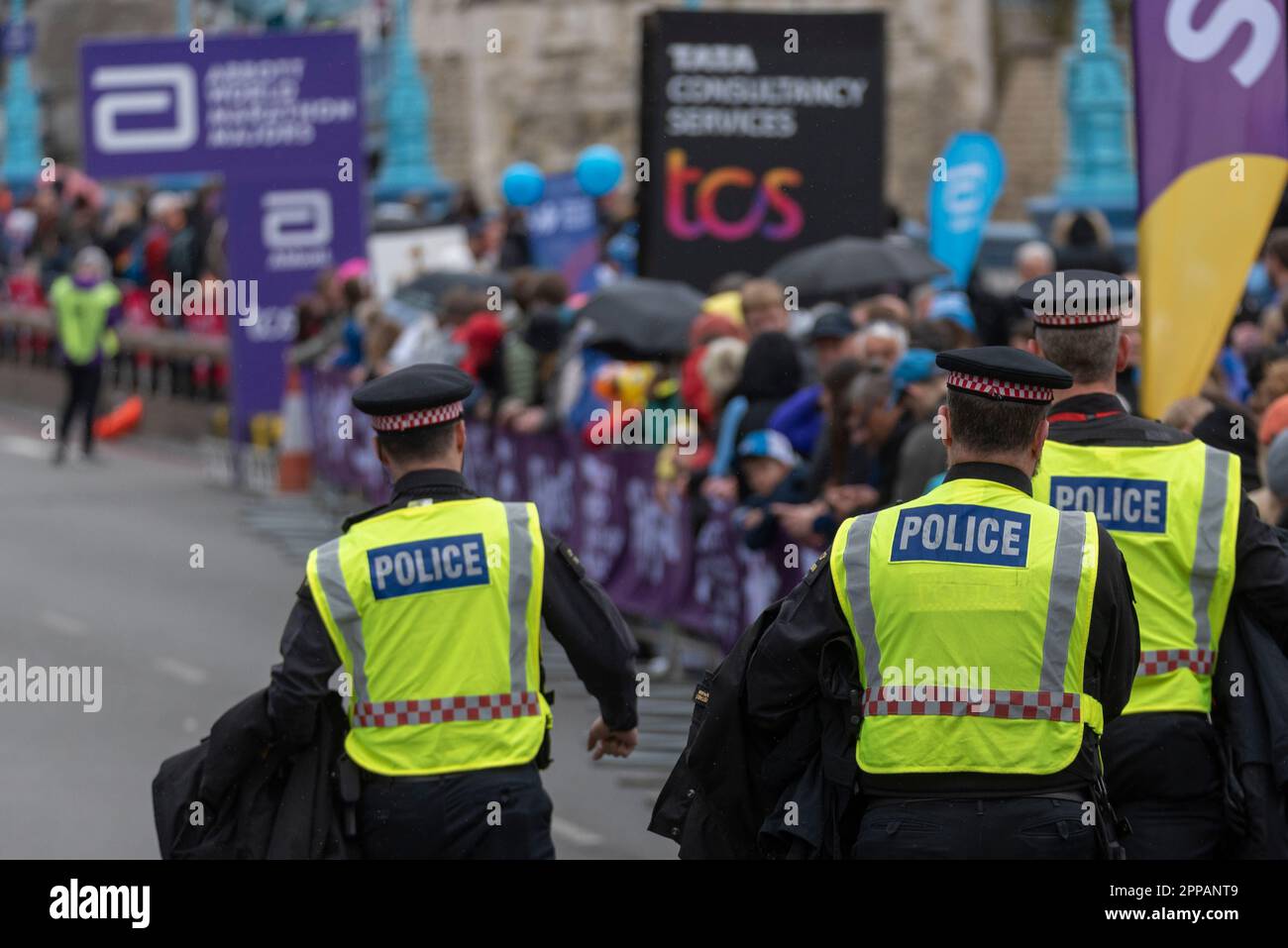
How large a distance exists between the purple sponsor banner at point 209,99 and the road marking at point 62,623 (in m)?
6.48

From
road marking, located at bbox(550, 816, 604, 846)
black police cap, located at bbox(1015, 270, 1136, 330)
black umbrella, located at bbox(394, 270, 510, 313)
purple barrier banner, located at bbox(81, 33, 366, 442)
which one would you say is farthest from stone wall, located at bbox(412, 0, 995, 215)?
black police cap, located at bbox(1015, 270, 1136, 330)

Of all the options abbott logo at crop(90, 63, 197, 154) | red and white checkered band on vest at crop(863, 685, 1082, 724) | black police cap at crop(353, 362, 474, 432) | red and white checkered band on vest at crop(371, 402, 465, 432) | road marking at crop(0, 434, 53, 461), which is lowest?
road marking at crop(0, 434, 53, 461)

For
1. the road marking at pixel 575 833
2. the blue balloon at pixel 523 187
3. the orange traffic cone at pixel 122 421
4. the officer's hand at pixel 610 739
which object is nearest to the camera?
the officer's hand at pixel 610 739

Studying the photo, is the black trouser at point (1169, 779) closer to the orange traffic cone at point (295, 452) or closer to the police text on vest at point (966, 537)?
the police text on vest at point (966, 537)

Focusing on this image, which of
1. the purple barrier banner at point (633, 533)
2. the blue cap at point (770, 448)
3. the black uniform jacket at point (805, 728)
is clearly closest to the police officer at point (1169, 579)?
the black uniform jacket at point (805, 728)

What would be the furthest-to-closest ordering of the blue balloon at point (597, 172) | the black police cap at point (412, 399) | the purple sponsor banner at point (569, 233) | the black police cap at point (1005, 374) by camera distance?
the blue balloon at point (597, 172)
the purple sponsor banner at point (569, 233)
the black police cap at point (412, 399)
the black police cap at point (1005, 374)

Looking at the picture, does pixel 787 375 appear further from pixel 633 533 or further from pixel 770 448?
pixel 633 533

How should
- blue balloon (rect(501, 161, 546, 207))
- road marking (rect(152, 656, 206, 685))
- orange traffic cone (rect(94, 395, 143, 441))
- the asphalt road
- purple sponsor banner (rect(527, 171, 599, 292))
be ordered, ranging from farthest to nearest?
1. orange traffic cone (rect(94, 395, 143, 441))
2. blue balloon (rect(501, 161, 546, 207))
3. purple sponsor banner (rect(527, 171, 599, 292))
4. road marking (rect(152, 656, 206, 685))
5. the asphalt road

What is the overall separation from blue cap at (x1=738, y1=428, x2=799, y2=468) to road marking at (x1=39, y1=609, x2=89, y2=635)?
4876 millimetres

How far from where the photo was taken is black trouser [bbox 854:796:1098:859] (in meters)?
4.90

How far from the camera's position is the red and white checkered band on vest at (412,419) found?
598 cm

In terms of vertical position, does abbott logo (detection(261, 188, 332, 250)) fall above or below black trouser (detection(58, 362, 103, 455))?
above

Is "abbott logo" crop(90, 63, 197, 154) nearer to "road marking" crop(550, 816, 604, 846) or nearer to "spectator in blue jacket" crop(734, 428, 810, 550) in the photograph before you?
"spectator in blue jacket" crop(734, 428, 810, 550)

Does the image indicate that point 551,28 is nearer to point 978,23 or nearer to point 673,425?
point 978,23
